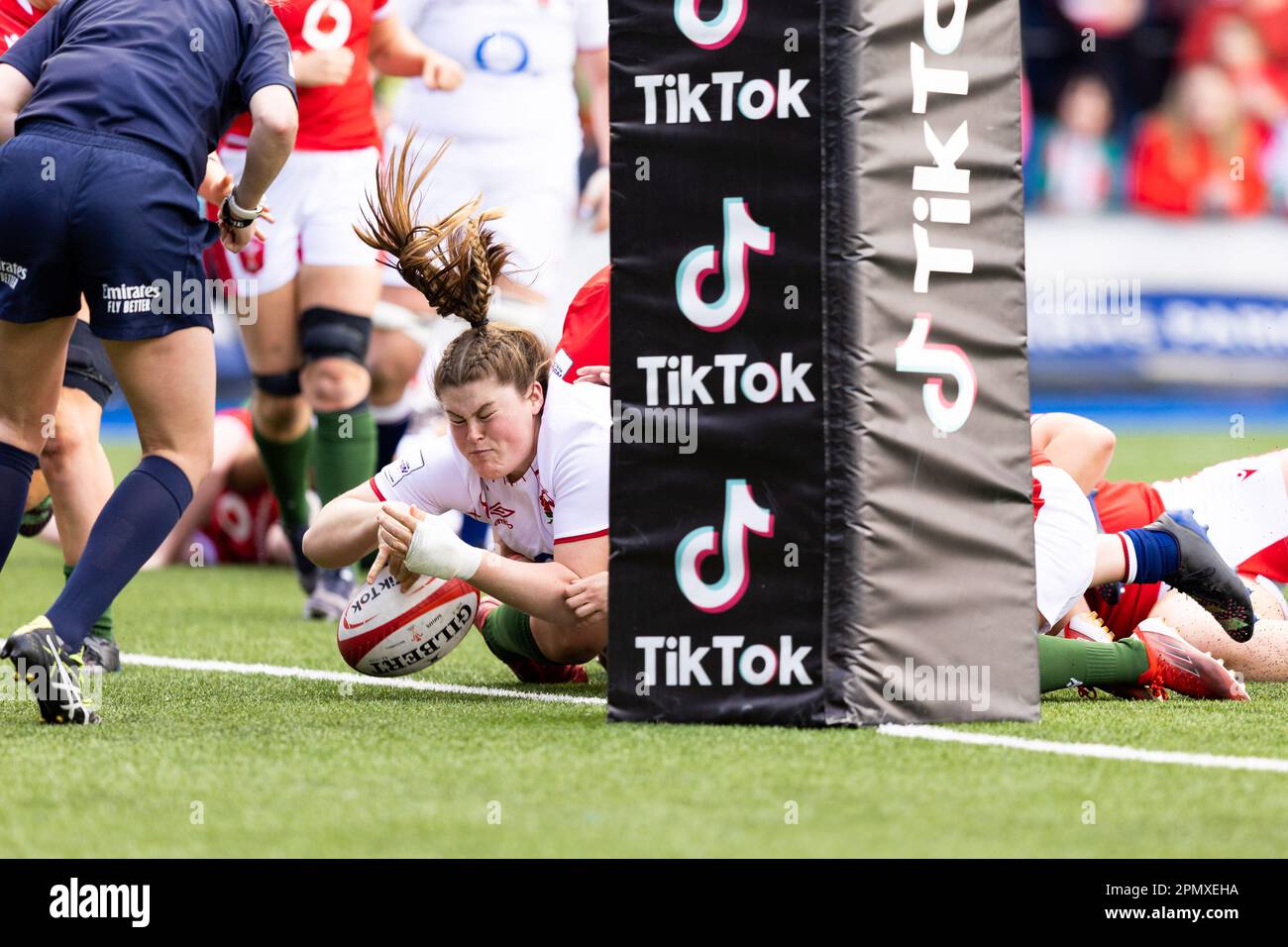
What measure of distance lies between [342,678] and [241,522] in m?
3.60

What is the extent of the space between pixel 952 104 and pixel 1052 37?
15.0m

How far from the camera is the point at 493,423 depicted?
390cm

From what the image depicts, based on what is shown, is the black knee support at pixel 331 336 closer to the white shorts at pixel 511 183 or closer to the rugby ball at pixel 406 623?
the white shorts at pixel 511 183

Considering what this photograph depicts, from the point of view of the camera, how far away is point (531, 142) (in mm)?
7645

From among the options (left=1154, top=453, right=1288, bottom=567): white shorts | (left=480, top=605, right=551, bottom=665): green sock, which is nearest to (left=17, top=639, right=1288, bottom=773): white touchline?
(left=480, top=605, right=551, bottom=665): green sock

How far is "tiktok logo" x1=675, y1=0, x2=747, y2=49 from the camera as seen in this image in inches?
135

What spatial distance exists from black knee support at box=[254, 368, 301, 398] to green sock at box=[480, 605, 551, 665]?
76.3 inches

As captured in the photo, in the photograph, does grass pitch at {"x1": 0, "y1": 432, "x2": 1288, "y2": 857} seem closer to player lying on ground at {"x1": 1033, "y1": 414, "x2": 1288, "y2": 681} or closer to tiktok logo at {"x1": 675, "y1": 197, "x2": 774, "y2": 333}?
player lying on ground at {"x1": 1033, "y1": 414, "x2": 1288, "y2": 681}

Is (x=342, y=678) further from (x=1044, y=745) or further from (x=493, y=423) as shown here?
(x=1044, y=745)

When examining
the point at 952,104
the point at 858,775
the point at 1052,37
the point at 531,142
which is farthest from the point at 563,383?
A: the point at 1052,37

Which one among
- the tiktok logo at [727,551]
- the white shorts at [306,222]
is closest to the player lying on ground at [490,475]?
the tiktok logo at [727,551]

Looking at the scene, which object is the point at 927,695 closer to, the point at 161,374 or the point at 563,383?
the point at 563,383

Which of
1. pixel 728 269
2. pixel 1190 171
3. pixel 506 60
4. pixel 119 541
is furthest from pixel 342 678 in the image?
pixel 1190 171

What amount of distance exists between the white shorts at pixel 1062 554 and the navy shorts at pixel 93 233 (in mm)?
1947
